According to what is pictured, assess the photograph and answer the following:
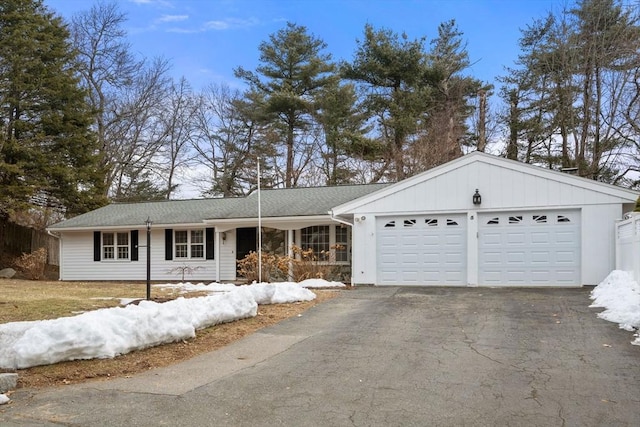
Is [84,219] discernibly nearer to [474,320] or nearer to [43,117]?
[43,117]

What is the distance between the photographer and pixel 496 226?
14.1 metres

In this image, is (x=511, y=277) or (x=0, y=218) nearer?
(x=511, y=277)

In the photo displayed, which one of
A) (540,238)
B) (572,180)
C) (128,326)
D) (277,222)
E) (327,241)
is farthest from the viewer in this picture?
(327,241)

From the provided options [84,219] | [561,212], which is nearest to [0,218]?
[84,219]

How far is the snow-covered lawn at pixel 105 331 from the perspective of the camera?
19.6ft

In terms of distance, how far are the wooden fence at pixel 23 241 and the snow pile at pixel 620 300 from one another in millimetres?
23698

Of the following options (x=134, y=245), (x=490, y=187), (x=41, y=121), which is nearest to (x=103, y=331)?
(x=490, y=187)

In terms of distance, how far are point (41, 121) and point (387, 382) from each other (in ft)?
79.6

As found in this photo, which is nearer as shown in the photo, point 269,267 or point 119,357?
point 119,357

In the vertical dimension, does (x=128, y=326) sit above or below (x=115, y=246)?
below

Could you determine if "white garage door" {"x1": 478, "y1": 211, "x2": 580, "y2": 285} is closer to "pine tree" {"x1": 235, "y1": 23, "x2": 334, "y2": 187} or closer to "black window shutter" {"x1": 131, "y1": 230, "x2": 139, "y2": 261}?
"black window shutter" {"x1": 131, "y1": 230, "x2": 139, "y2": 261}

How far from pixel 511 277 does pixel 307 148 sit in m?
18.7

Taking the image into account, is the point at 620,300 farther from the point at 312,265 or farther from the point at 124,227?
the point at 124,227

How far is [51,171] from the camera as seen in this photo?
77.9 feet
